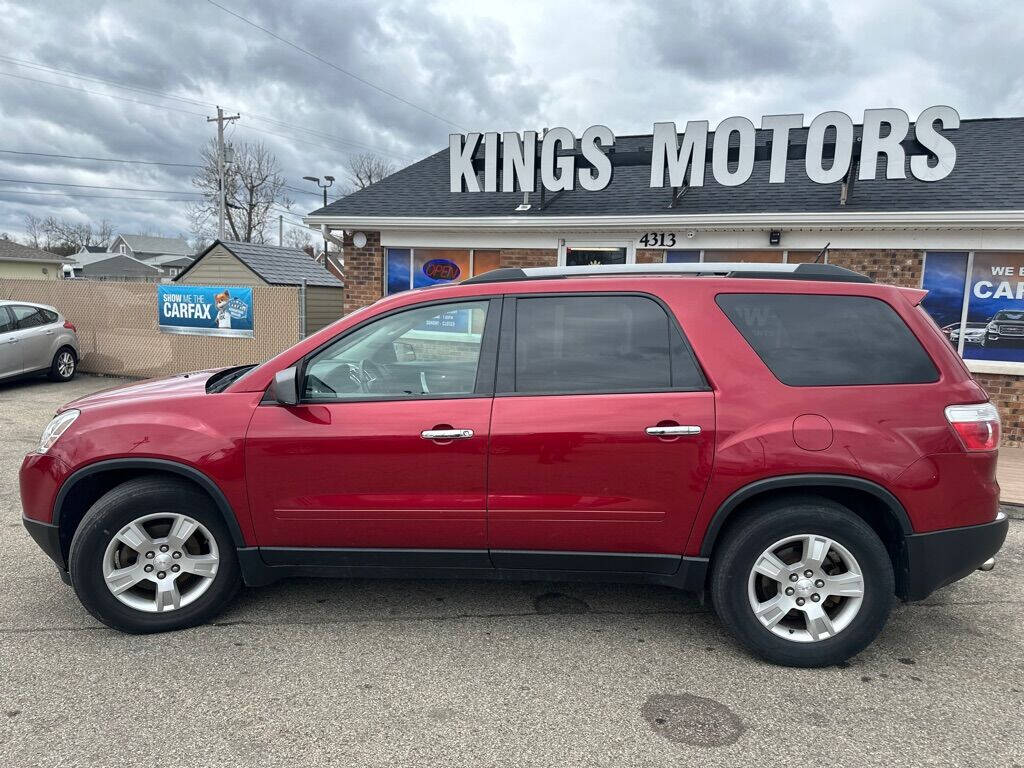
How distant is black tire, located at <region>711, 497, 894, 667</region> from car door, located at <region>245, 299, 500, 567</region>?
44.7 inches

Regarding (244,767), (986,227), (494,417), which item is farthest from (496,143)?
(244,767)

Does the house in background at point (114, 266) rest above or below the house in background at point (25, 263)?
above

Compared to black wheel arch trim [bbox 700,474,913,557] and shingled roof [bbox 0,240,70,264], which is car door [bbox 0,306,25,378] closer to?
black wheel arch trim [bbox 700,474,913,557]

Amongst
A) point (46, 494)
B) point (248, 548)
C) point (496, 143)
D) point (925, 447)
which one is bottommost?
point (248, 548)

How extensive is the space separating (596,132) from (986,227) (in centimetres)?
509

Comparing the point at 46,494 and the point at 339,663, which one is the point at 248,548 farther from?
the point at 46,494

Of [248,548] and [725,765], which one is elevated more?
[248,548]

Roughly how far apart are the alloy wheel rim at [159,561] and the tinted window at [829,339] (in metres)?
2.77

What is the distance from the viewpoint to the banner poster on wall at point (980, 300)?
326 inches

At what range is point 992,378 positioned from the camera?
330 inches

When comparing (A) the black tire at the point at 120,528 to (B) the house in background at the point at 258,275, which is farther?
(B) the house in background at the point at 258,275

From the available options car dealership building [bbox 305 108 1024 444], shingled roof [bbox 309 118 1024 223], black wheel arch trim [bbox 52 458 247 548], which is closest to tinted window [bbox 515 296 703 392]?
black wheel arch trim [bbox 52 458 247 548]

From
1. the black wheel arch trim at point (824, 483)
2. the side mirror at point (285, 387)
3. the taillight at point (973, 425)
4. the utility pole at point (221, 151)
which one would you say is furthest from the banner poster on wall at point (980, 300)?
the utility pole at point (221, 151)

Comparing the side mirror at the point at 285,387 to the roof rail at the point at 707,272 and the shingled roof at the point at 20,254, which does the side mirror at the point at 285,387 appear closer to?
the roof rail at the point at 707,272
